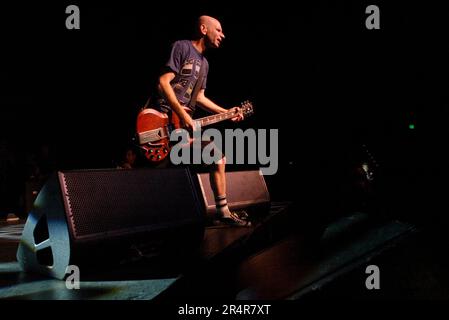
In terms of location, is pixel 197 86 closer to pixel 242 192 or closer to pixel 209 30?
pixel 209 30

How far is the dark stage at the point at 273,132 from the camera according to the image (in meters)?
1.24

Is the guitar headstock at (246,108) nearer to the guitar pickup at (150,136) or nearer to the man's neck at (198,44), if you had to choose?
the man's neck at (198,44)

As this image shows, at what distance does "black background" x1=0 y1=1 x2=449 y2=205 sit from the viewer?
3.60m

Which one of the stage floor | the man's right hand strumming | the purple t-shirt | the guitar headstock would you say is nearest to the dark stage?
the stage floor

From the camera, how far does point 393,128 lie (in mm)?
3225

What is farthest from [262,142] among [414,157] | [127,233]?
[127,233]

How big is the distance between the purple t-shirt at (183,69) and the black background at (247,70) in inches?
51.0

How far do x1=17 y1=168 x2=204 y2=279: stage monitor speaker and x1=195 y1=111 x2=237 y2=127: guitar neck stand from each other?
36.3 inches

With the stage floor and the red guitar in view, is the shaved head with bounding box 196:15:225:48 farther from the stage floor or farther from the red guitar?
the stage floor

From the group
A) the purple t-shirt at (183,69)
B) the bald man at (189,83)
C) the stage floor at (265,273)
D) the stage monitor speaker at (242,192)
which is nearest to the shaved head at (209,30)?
the bald man at (189,83)

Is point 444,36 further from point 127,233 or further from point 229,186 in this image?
point 127,233

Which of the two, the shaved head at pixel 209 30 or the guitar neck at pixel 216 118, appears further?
the guitar neck at pixel 216 118

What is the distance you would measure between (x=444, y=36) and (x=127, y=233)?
4586mm

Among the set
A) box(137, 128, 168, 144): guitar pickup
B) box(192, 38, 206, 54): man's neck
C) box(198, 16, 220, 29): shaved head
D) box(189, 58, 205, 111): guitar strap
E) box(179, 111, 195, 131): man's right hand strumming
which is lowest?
box(137, 128, 168, 144): guitar pickup
